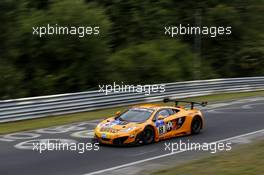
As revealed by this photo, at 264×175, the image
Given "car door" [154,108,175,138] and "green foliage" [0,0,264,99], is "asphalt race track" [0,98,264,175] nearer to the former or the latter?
"car door" [154,108,175,138]

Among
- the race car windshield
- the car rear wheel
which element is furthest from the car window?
the car rear wheel

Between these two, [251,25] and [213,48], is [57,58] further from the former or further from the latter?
[251,25]

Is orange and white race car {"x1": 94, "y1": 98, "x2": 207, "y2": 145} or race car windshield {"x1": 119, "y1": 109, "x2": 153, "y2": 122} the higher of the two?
race car windshield {"x1": 119, "y1": 109, "x2": 153, "y2": 122}

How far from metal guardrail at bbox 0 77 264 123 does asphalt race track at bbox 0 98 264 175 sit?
226 cm

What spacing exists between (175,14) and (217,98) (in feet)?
38.9

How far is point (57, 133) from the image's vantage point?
17.6 metres

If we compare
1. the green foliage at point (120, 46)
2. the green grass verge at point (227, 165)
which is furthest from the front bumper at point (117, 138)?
the green foliage at point (120, 46)

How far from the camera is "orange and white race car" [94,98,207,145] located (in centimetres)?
1523

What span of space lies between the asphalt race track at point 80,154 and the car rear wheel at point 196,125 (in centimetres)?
22

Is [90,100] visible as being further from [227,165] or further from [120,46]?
[227,165]

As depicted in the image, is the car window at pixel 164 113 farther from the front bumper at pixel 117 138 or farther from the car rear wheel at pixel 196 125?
the front bumper at pixel 117 138

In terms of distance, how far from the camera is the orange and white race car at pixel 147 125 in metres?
15.2

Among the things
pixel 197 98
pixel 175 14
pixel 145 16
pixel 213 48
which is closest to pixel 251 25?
pixel 213 48

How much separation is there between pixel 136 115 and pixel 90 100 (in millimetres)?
7509
